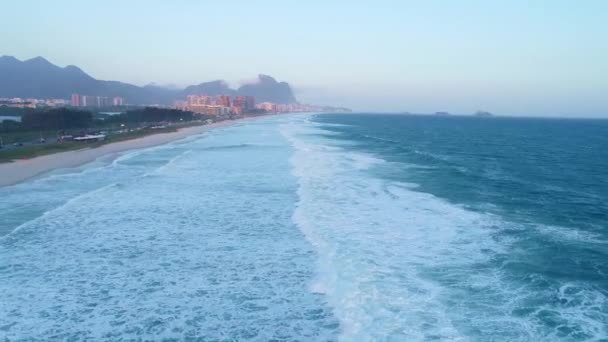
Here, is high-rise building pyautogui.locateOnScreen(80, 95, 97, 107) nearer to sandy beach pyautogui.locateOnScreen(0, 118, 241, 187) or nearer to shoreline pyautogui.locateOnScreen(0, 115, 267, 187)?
shoreline pyautogui.locateOnScreen(0, 115, 267, 187)

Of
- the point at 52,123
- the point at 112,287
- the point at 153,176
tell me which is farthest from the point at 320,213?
the point at 52,123

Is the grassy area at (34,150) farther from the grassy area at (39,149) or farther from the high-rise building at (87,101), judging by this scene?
the high-rise building at (87,101)

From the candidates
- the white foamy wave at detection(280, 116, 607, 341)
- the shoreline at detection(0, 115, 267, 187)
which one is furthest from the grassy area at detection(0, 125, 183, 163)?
the white foamy wave at detection(280, 116, 607, 341)

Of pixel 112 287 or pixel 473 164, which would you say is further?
pixel 473 164

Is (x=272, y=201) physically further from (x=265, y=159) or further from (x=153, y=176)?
(x=265, y=159)

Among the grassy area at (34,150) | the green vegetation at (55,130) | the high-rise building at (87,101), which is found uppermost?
the high-rise building at (87,101)

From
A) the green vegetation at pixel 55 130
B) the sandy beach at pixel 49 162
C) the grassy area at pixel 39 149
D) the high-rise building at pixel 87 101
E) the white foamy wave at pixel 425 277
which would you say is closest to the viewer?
the white foamy wave at pixel 425 277

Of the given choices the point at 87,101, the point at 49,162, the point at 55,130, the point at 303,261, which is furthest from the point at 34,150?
the point at 87,101

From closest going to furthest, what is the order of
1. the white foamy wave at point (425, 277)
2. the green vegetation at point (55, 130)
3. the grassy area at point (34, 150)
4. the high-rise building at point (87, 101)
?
1. the white foamy wave at point (425, 277)
2. the grassy area at point (34, 150)
3. the green vegetation at point (55, 130)
4. the high-rise building at point (87, 101)

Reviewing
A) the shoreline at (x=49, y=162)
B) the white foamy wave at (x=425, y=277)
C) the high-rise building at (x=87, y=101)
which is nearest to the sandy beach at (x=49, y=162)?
the shoreline at (x=49, y=162)
